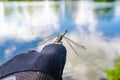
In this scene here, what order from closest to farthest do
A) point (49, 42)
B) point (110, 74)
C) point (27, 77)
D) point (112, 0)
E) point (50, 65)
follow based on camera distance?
point (27, 77) → point (50, 65) → point (49, 42) → point (110, 74) → point (112, 0)

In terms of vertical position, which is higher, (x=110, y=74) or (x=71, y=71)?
(x=110, y=74)

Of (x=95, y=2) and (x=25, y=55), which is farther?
(x=95, y=2)

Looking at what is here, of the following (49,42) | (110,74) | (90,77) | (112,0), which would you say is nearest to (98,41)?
(90,77)

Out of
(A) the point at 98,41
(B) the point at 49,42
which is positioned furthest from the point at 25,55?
(A) the point at 98,41

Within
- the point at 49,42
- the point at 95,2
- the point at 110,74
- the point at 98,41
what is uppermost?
the point at 49,42

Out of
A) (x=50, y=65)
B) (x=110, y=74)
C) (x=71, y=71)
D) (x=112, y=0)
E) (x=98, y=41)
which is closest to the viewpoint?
(x=50, y=65)

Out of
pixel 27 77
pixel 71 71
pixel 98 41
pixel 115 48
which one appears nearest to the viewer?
pixel 27 77

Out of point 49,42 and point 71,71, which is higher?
point 49,42

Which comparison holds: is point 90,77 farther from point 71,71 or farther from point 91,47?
point 91,47

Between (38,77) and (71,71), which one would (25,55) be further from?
(71,71)
